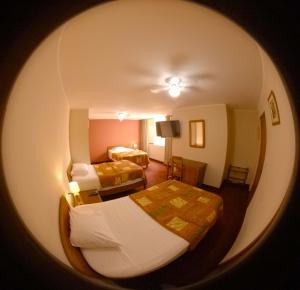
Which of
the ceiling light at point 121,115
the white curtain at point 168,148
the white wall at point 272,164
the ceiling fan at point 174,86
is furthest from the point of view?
the ceiling light at point 121,115

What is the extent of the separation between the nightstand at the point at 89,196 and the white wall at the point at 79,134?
16 centimetres

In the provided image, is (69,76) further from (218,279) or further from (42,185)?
(218,279)

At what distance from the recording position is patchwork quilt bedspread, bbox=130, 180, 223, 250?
26.5 inches

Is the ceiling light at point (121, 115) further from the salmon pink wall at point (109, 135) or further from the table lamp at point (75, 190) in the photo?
the table lamp at point (75, 190)

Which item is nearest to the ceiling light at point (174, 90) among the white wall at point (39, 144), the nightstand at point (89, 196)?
the white wall at point (39, 144)

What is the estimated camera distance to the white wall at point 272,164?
0.82ft

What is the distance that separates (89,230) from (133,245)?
0.24 meters

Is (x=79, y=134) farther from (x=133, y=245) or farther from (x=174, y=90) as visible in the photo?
(x=133, y=245)

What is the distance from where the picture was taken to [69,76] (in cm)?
44

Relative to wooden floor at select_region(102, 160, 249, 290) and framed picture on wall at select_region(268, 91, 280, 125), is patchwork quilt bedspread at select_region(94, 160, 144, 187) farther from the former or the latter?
framed picture on wall at select_region(268, 91, 280, 125)

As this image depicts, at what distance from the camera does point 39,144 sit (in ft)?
1.19

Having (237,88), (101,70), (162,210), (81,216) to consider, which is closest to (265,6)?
(237,88)

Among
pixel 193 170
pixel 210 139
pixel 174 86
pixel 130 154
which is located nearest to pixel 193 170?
pixel 193 170

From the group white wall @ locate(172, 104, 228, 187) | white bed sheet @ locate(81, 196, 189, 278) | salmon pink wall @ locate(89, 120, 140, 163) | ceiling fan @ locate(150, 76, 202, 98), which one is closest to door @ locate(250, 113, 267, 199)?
white wall @ locate(172, 104, 228, 187)
